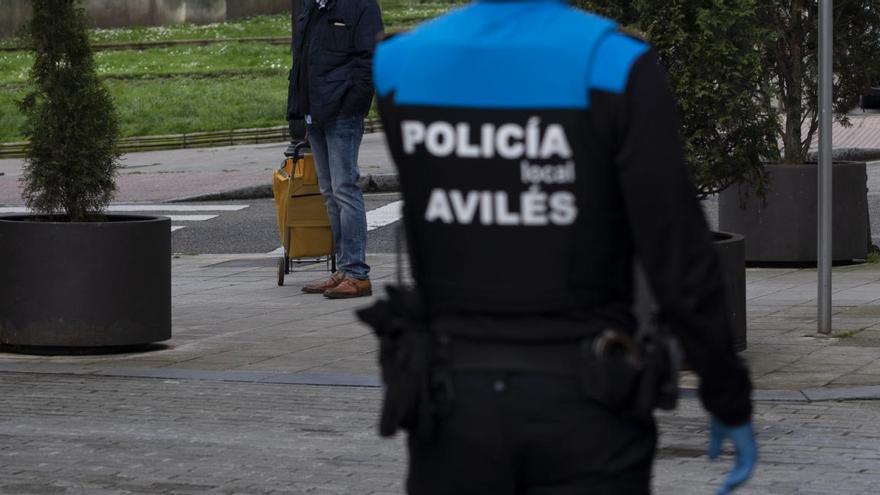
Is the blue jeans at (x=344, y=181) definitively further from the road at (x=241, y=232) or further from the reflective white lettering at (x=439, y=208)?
the reflective white lettering at (x=439, y=208)

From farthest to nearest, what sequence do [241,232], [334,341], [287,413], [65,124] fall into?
[241,232] < [334,341] < [65,124] < [287,413]

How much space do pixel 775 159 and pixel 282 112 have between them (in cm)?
1686

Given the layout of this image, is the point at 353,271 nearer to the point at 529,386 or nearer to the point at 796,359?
the point at 796,359

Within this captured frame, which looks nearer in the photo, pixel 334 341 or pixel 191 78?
pixel 334 341

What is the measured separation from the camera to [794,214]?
11.3 metres

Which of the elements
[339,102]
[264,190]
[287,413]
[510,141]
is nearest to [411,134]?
[510,141]

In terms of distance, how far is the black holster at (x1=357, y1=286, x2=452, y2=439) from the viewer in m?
2.84

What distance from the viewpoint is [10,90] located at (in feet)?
86.6

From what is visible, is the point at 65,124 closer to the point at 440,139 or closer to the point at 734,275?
the point at 734,275

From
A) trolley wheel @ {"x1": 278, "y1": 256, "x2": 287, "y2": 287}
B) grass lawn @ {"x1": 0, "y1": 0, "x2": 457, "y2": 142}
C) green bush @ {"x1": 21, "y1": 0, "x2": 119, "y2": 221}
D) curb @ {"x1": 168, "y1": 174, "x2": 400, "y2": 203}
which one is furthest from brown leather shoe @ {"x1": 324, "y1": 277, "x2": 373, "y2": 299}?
grass lawn @ {"x1": 0, "y1": 0, "x2": 457, "y2": 142}

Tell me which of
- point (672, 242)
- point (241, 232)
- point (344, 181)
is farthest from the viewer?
point (241, 232)

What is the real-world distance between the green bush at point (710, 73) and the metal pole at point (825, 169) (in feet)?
2.39

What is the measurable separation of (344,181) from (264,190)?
7653 millimetres

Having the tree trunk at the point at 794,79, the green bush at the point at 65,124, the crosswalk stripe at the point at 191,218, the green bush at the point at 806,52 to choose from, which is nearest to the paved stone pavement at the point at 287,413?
the green bush at the point at 65,124
